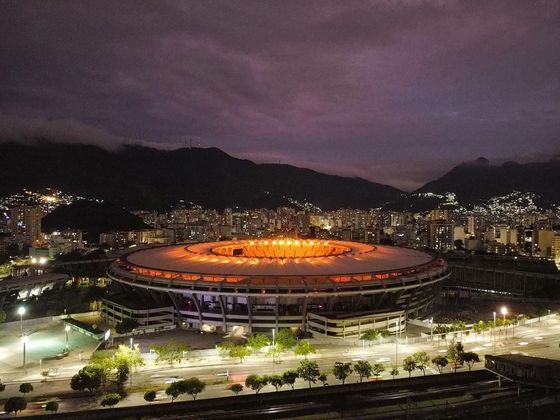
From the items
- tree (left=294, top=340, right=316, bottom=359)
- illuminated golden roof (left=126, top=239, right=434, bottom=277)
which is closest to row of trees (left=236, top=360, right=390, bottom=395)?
tree (left=294, top=340, right=316, bottom=359)

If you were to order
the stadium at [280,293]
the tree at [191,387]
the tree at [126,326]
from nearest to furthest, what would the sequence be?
the tree at [191,387] → the tree at [126,326] → the stadium at [280,293]

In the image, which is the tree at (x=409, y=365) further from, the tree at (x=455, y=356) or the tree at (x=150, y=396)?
the tree at (x=150, y=396)

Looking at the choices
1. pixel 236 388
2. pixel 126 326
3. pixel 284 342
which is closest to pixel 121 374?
pixel 236 388

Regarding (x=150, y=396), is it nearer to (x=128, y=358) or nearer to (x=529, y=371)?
(x=128, y=358)

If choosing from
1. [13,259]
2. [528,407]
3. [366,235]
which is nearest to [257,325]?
[528,407]

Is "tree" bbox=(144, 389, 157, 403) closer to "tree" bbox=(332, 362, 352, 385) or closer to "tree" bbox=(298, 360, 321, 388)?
"tree" bbox=(298, 360, 321, 388)

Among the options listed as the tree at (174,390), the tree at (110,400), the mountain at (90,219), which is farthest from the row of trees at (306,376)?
the mountain at (90,219)

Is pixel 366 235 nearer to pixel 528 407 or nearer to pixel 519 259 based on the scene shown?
pixel 519 259
